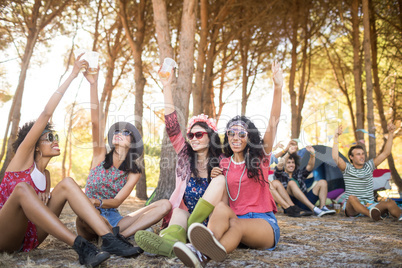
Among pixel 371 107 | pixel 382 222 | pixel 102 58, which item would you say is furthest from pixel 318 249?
pixel 102 58

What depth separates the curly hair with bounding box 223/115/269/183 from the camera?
2918mm

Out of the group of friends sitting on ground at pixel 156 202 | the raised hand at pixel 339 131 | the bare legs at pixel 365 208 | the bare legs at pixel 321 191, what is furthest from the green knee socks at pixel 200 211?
the bare legs at pixel 321 191

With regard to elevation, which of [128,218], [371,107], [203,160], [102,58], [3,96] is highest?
[102,58]

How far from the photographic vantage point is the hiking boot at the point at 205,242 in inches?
86.6

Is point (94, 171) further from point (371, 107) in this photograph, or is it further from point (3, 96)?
point (3, 96)

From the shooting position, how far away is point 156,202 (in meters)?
3.24

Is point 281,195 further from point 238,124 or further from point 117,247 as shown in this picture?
point 117,247

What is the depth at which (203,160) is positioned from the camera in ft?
11.0

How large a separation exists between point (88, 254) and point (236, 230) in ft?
3.26

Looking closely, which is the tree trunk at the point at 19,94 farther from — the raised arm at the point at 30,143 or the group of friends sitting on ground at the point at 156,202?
the raised arm at the point at 30,143

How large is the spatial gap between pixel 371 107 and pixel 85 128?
10.1m

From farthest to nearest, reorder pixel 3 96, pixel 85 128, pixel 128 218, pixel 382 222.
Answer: pixel 85 128 < pixel 3 96 < pixel 382 222 < pixel 128 218

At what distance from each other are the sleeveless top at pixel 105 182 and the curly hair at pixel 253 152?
114cm

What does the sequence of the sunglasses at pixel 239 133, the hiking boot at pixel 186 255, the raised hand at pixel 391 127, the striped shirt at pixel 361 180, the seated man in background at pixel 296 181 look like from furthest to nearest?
the seated man in background at pixel 296 181
the striped shirt at pixel 361 180
the raised hand at pixel 391 127
the sunglasses at pixel 239 133
the hiking boot at pixel 186 255
